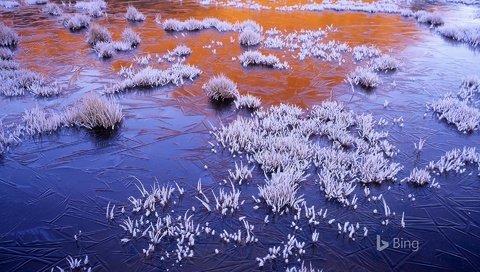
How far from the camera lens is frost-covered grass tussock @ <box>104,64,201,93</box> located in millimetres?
9205

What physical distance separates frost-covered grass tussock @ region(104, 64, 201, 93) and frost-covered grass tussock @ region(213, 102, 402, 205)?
309 cm

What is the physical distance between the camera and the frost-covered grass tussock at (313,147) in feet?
18.1

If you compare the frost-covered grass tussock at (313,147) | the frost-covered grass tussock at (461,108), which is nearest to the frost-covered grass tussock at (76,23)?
the frost-covered grass tussock at (313,147)

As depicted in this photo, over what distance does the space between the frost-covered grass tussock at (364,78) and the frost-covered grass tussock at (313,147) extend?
213cm

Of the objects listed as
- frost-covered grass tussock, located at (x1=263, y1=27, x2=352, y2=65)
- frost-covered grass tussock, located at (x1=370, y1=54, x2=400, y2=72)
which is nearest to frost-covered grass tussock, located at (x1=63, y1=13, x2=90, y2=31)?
frost-covered grass tussock, located at (x1=263, y1=27, x2=352, y2=65)

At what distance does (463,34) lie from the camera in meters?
15.5

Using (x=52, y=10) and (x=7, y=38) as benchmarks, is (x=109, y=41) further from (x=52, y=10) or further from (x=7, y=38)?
(x=52, y=10)

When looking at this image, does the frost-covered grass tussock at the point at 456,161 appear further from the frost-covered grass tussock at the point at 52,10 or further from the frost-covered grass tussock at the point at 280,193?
the frost-covered grass tussock at the point at 52,10

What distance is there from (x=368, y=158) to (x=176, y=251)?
3585 mm

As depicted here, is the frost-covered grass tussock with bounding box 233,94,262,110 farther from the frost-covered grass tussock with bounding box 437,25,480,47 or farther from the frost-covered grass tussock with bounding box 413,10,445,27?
the frost-covered grass tussock with bounding box 413,10,445,27

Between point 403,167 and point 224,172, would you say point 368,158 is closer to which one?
point 403,167

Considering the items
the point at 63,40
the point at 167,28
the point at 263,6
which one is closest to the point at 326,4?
the point at 263,6

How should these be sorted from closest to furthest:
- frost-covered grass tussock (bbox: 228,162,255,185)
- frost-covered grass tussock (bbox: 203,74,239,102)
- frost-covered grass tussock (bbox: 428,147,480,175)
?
frost-covered grass tussock (bbox: 228,162,255,185)
frost-covered grass tussock (bbox: 428,147,480,175)
frost-covered grass tussock (bbox: 203,74,239,102)

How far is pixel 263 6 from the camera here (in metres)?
22.9
